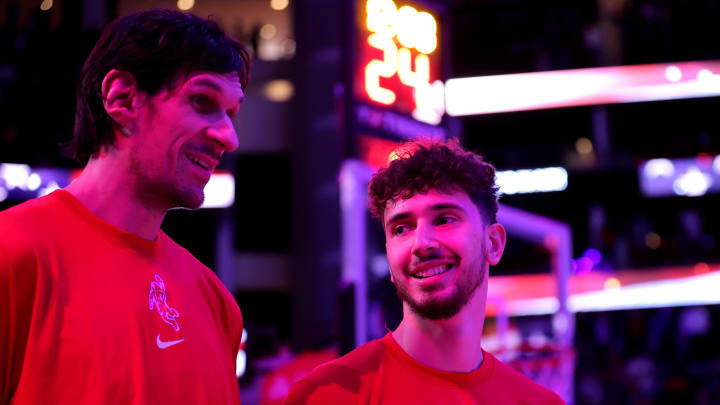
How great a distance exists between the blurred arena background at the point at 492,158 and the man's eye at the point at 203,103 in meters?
2.72

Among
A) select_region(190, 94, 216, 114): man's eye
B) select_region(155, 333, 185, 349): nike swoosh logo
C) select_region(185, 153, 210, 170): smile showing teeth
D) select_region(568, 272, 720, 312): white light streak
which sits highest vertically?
select_region(190, 94, 216, 114): man's eye

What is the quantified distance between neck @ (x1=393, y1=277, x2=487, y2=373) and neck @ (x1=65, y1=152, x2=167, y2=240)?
0.81 m

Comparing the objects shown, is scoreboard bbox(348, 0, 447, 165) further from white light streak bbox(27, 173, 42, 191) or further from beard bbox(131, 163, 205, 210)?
white light streak bbox(27, 173, 42, 191)

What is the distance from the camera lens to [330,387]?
2055 millimetres

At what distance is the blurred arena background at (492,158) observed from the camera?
6016 mm

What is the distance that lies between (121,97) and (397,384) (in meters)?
1.01

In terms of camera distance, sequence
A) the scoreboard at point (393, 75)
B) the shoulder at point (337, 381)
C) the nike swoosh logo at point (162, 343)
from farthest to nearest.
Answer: the scoreboard at point (393, 75) < the shoulder at point (337, 381) < the nike swoosh logo at point (162, 343)

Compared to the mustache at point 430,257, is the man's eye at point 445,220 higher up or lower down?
higher up

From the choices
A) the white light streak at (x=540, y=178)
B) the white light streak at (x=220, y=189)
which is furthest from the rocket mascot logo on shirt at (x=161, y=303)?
the white light streak at (x=540, y=178)

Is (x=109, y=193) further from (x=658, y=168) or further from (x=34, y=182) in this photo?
(x=658, y=168)

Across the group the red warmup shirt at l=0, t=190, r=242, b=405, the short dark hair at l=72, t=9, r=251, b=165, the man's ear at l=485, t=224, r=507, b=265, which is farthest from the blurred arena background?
the short dark hair at l=72, t=9, r=251, b=165

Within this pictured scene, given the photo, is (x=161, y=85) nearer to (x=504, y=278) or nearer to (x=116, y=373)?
(x=116, y=373)

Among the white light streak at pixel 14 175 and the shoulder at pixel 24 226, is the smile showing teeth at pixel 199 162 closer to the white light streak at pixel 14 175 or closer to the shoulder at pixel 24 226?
the shoulder at pixel 24 226

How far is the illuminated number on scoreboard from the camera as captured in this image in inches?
206
